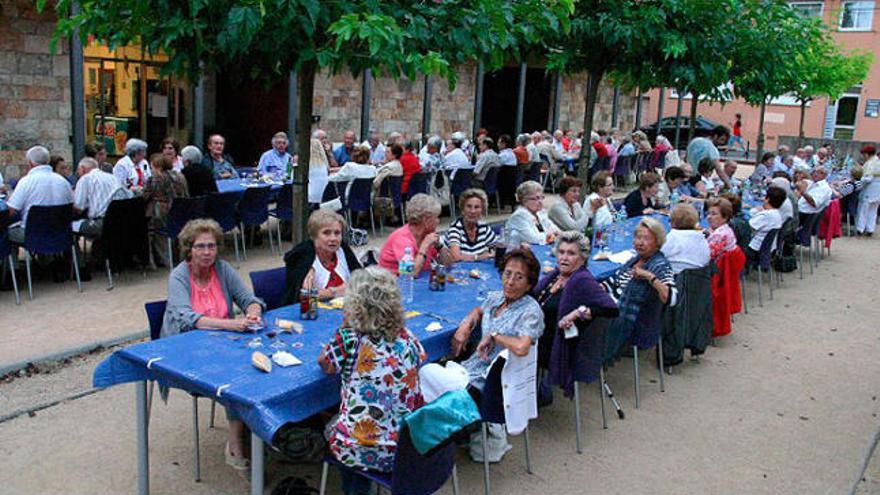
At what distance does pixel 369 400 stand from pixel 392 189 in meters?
7.73

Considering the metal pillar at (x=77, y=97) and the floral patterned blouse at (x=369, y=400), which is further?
the metal pillar at (x=77, y=97)

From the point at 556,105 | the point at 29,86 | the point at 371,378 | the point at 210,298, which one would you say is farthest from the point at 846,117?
the point at 371,378

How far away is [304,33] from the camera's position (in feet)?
16.9

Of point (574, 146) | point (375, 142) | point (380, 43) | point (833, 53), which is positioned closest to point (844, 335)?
point (380, 43)

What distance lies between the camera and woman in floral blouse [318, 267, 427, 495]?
3.51 m

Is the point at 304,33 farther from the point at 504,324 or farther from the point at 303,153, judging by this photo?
the point at 504,324

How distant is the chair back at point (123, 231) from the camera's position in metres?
7.69

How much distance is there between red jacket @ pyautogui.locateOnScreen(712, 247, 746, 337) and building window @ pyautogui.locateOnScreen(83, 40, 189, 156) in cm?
893

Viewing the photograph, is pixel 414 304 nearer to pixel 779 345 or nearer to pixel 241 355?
pixel 241 355

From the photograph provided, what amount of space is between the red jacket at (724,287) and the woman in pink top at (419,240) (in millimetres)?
2607

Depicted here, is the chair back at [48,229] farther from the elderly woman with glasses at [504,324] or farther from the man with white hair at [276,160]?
the elderly woman with glasses at [504,324]

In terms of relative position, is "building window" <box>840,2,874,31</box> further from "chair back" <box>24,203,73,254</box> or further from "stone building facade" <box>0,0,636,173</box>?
"chair back" <box>24,203,73,254</box>

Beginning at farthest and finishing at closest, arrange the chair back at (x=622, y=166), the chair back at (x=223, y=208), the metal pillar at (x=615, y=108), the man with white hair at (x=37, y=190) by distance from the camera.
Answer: the metal pillar at (x=615, y=108), the chair back at (x=622, y=166), the chair back at (x=223, y=208), the man with white hair at (x=37, y=190)

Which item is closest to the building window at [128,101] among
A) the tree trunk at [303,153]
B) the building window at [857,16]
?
the tree trunk at [303,153]
